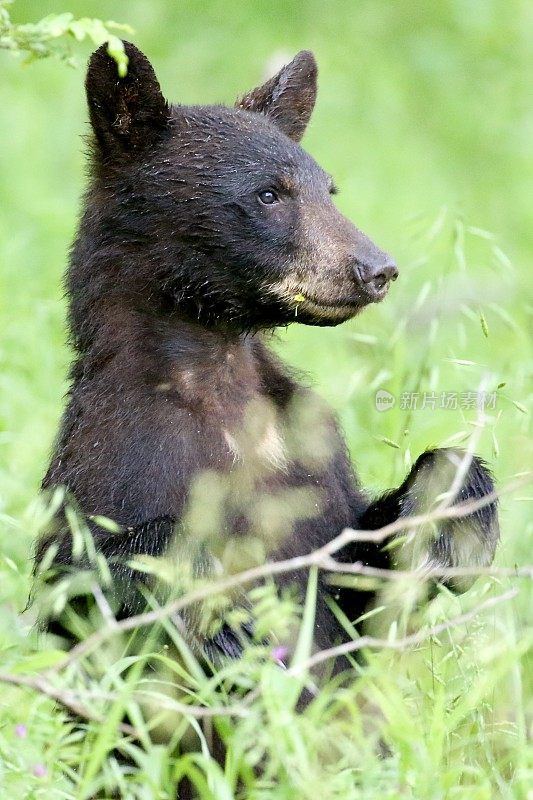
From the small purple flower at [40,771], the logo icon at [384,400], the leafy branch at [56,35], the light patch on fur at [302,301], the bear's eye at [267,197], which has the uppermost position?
the leafy branch at [56,35]

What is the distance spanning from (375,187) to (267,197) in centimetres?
558

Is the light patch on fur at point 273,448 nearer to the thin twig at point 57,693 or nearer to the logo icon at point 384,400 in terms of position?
the logo icon at point 384,400

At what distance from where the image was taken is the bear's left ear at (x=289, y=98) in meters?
4.97

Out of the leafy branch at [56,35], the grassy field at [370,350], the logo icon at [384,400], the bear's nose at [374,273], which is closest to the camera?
the grassy field at [370,350]

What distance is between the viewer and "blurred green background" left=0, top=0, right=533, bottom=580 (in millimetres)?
5781

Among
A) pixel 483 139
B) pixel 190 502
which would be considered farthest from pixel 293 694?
pixel 483 139

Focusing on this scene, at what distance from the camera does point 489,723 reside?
12.7 ft

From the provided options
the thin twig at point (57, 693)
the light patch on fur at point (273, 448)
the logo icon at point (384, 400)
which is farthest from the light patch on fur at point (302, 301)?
the thin twig at point (57, 693)

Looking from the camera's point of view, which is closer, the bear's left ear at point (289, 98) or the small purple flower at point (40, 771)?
the small purple flower at point (40, 771)

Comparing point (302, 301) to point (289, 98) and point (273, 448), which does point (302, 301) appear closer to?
point (273, 448)

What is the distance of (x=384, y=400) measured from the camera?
5.75m

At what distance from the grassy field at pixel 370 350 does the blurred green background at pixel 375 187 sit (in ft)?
0.06

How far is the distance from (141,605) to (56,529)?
1.50 feet

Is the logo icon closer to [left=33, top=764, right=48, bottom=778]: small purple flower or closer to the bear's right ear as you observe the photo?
the bear's right ear
